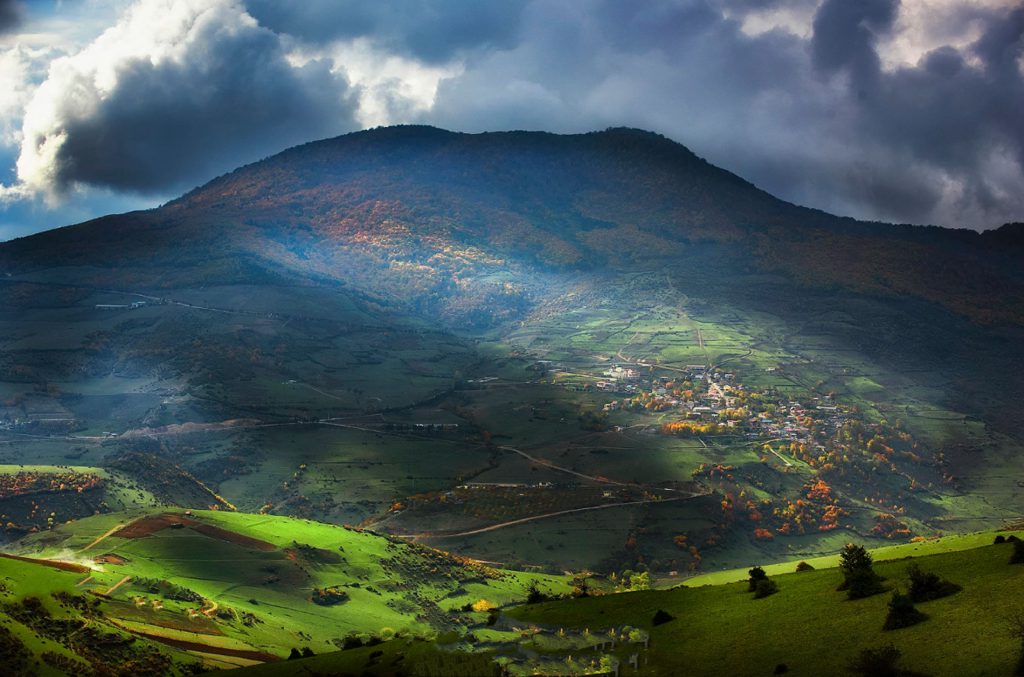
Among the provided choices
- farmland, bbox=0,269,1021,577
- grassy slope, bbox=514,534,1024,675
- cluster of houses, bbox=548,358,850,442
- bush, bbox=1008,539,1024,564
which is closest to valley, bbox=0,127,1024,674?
grassy slope, bbox=514,534,1024,675

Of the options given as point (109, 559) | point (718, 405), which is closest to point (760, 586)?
point (109, 559)

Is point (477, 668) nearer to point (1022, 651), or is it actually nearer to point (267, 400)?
point (1022, 651)

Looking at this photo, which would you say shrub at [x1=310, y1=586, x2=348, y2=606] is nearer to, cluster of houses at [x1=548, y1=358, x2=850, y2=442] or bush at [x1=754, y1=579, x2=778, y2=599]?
bush at [x1=754, y1=579, x2=778, y2=599]

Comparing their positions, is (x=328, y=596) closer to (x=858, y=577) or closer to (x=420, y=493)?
(x=858, y=577)

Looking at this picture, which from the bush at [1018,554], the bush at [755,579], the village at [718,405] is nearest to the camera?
the bush at [1018,554]

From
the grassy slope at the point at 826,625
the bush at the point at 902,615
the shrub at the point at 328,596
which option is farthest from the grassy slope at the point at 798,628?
the shrub at the point at 328,596

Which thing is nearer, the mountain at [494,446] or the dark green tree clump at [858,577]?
the dark green tree clump at [858,577]

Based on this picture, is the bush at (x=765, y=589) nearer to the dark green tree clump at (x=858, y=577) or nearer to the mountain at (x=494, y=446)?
the dark green tree clump at (x=858, y=577)

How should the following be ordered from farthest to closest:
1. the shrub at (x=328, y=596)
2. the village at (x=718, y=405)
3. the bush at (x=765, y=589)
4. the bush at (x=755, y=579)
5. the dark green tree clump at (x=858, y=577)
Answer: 1. the village at (x=718, y=405)
2. the shrub at (x=328, y=596)
3. the bush at (x=755, y=579)
4. the bush at (x=765, y=589)
5. the dark green tree clump at (x=858, y=577)
